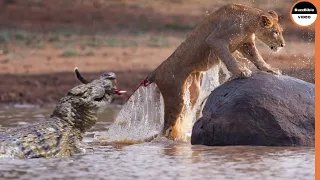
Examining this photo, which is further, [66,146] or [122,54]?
[122,54]

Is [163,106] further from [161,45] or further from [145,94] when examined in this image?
[161,45]

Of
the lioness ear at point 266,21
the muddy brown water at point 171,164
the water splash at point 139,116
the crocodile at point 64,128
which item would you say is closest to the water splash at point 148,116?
the water splash at point 139,116

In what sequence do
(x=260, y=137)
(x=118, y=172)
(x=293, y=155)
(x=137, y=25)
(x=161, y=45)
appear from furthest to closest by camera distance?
(x=137, y=25)
(x=161, y=45)
(x=260, y=137)
(x=293, y=155)
(x=118, y=172)

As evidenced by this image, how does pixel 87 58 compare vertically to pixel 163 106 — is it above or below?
above

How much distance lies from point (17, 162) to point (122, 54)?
11.4 meters

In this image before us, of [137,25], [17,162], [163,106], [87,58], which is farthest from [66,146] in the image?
[137,25]

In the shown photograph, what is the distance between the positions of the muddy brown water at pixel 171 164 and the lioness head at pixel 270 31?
1.28m

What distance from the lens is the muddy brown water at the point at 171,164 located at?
816cm

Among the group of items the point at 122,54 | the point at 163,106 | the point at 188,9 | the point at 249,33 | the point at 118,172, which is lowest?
the point at 118,172

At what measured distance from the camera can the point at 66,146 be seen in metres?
9.20

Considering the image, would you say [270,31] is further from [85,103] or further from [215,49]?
[85,103]

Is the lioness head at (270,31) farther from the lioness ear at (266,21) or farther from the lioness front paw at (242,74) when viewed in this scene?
the lioness front paw at (242,74)

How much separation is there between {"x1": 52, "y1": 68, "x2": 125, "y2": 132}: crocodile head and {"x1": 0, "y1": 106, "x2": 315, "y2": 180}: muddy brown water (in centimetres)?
36

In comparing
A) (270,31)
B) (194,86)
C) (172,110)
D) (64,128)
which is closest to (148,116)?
(172,110)
